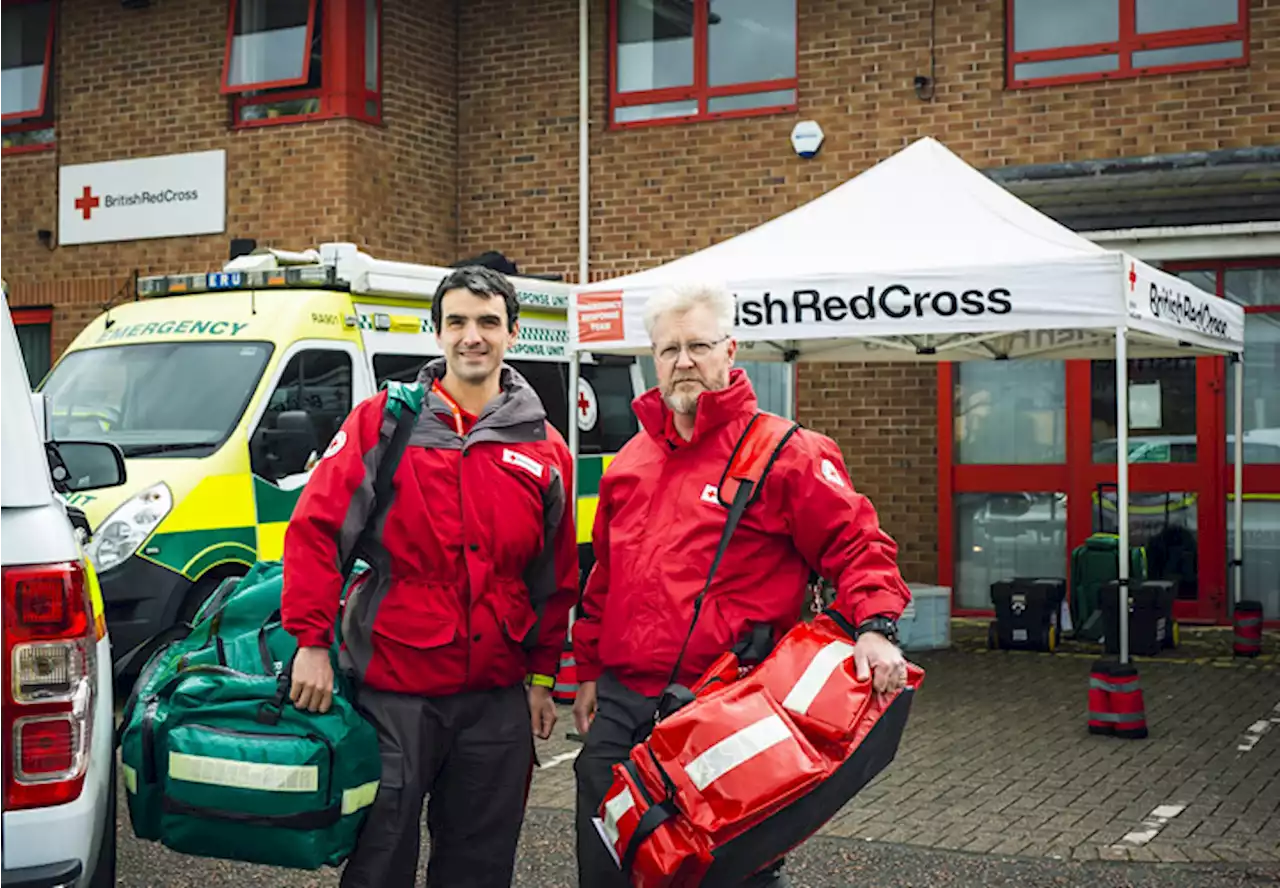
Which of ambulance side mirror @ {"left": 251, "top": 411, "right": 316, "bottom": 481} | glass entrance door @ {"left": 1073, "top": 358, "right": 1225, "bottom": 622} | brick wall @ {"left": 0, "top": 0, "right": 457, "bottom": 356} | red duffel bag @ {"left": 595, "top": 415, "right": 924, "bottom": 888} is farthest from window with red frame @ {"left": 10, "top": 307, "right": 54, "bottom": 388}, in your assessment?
red duffel bag @ {"left": 595, "top": 415, "right": 924, "bottom": 888}

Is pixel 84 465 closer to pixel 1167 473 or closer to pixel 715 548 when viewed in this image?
pixel 715 548

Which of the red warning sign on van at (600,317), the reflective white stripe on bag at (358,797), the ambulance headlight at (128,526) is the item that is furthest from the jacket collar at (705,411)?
the red warning sign on van at (600,317)

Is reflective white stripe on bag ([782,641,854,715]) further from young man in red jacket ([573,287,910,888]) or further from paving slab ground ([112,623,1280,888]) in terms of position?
paving slab ground ([112,623,1280,888])

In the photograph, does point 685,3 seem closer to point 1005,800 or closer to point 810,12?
point 810,12

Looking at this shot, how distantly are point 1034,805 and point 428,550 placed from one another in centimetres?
387

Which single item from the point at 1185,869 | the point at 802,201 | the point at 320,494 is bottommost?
the point at 1185,869

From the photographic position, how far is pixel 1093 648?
11602 mm

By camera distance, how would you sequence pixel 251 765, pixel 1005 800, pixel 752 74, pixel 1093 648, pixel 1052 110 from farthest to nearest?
pixel 752 74, pixel 1052 110, pixel 1093 648, pixel 1005 800, pixel 251 765

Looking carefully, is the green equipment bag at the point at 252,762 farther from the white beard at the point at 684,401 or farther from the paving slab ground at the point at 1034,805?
the paving slab ground at the point at 1034,805

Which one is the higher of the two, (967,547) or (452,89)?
(452,89)

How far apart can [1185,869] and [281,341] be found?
5.43 m

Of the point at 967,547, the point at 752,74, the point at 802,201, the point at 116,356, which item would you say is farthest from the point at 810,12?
the point at 116,356

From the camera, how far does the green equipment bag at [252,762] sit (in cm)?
371

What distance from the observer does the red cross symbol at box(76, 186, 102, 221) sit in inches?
588
